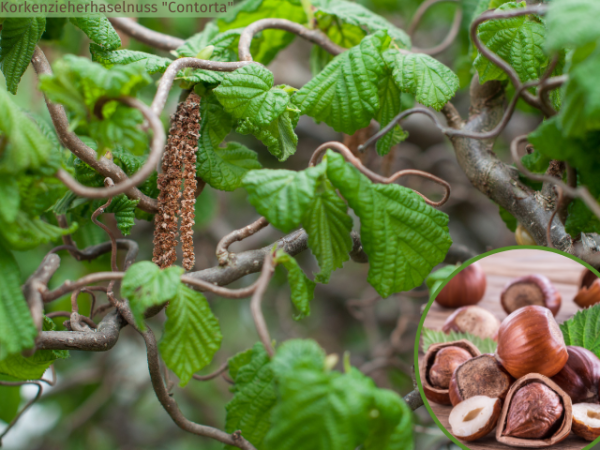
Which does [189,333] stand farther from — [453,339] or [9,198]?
A: [453,339]

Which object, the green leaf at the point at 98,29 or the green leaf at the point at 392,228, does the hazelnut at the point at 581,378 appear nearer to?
the green leaf at the point at 392,228

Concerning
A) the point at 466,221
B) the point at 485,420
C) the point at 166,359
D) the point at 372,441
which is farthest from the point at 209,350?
the point at 466,221

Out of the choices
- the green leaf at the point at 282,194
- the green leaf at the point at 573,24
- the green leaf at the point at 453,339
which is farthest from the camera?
the green leaf at the point at 453,339

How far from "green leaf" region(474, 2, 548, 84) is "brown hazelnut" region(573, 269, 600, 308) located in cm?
36

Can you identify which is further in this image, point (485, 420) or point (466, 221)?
point (466, 221)

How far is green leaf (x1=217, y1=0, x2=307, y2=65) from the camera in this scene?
0.74m

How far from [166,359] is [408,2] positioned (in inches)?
47.9

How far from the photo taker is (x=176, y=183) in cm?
56

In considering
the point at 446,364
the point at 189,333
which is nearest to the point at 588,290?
the point at 446,364

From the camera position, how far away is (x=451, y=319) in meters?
0.77

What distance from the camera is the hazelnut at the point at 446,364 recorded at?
0.62 metres

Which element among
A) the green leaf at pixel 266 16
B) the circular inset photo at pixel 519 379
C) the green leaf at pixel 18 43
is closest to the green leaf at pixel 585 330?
the circular inset photo at pixel 519 379

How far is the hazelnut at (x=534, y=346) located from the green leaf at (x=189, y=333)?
38 cm

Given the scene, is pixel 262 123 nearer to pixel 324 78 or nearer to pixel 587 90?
pixel 324 78
